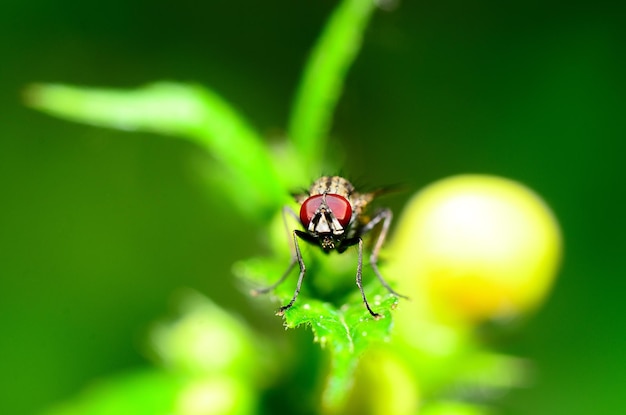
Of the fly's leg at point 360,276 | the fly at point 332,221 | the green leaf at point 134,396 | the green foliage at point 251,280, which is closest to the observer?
the fly's leg at point 360,276

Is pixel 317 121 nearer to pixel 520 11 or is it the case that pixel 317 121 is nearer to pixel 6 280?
pixel 6 280

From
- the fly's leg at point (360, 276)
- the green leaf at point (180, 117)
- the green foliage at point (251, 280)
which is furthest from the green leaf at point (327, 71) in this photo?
the fly's leg at point (360, 276)

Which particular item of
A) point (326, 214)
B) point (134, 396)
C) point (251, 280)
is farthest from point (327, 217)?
point (134, 396)

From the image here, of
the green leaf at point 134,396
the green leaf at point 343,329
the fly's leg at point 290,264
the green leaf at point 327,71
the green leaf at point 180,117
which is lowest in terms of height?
the green leaf at point 343,329

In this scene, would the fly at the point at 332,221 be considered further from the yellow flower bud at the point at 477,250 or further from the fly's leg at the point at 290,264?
the yellow flower bud at the point at 477,250

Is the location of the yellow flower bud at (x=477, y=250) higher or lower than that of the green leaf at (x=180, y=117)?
higher

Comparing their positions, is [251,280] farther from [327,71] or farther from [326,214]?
[327,71]
